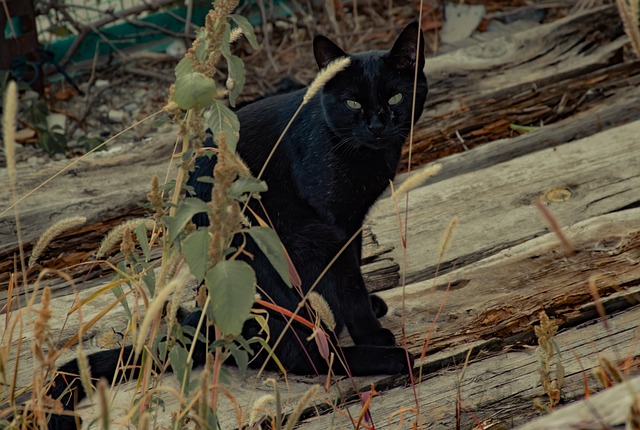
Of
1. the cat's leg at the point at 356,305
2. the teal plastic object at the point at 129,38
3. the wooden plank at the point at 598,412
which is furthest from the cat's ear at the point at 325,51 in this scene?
the teal plastic object at the point at 129,38

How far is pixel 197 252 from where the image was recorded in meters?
1.53

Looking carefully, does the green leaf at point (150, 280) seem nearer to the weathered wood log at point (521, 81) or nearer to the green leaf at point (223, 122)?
the green leaf at point (223, 122)

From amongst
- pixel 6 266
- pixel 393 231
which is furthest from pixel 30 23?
pixel 393 231

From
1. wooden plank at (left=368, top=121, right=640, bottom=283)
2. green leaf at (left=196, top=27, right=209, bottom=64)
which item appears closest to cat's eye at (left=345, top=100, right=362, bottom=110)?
wooden plank at (left=368, top=121, right=640, bottom=283)

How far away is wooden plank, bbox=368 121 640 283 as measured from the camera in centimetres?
281

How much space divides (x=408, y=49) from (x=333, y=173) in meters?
0.44

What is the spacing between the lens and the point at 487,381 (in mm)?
2184

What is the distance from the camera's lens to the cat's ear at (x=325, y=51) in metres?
2.59

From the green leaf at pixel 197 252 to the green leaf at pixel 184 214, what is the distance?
0.09 ft

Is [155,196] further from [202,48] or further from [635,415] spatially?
[635,415]

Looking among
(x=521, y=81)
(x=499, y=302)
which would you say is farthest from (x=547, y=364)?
(x=521, y=81)

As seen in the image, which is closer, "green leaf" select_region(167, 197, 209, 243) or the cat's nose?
"green leaf" select_region(167, 197, 209, 243)

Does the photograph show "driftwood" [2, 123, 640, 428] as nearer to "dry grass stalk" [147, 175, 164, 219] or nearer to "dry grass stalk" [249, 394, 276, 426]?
"dry grass stalk" [249, 394, 276, 426]

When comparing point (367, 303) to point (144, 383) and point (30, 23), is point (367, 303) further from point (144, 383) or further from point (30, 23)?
point (30, 23)
